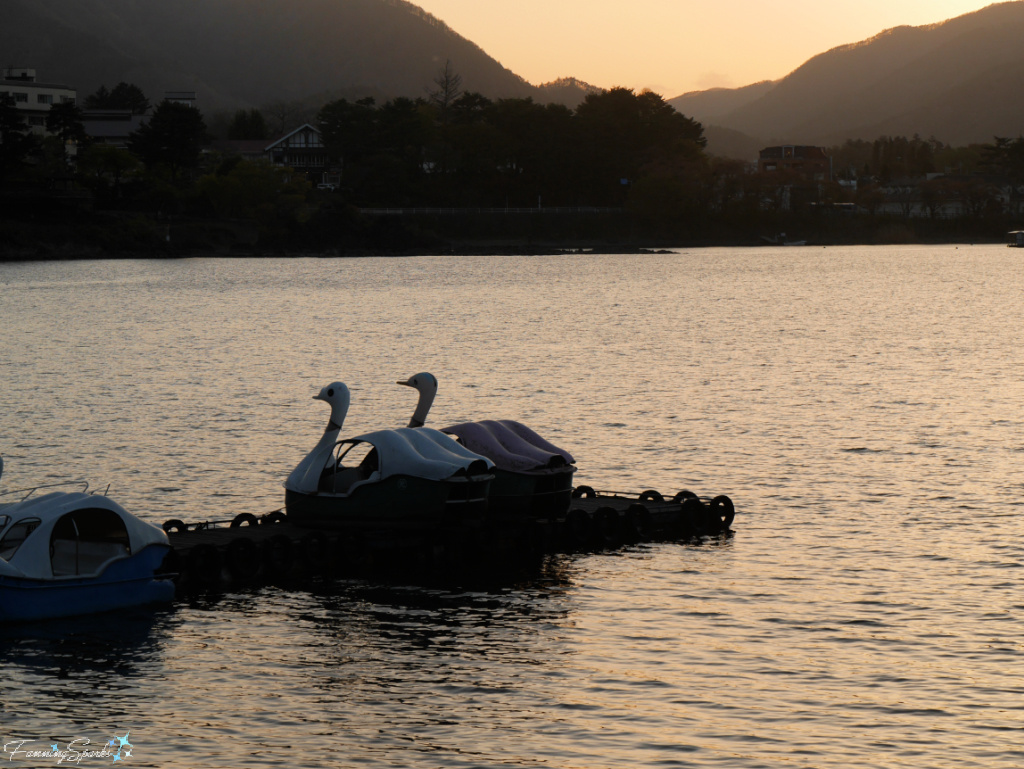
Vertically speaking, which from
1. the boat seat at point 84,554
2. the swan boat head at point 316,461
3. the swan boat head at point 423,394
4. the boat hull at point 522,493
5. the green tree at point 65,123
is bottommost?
the boat seat at point 84,554

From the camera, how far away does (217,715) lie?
20.1m

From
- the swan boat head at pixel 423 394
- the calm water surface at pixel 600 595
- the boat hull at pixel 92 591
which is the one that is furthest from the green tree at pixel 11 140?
the boat hull at pixel 92 591

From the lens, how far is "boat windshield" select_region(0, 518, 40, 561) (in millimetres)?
24672

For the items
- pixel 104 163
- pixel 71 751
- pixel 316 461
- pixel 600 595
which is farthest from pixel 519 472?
pixel 104 163

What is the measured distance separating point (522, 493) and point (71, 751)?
46.1ft

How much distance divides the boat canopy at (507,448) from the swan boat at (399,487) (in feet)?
3.50

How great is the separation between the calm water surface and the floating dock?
91 centimetres

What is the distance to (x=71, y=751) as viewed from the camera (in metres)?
18.6

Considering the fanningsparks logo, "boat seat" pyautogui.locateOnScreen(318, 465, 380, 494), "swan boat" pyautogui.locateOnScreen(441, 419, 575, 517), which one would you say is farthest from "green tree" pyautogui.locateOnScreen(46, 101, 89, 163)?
the fanningsparks logo

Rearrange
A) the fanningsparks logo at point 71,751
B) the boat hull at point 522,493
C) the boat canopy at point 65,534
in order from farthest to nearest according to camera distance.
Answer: the boat hull at point 522,493
the boat canopy at point 65,534
the fanningsparks logo at point 71,751

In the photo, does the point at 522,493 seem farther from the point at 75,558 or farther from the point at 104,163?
the point at 104,163

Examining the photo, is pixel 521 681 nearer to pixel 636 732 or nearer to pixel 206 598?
pixel 636 732

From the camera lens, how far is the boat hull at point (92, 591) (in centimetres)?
2436

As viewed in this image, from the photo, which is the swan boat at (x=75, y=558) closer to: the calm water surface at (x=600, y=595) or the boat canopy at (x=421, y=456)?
the calm water surface at (x=600, y=595)
